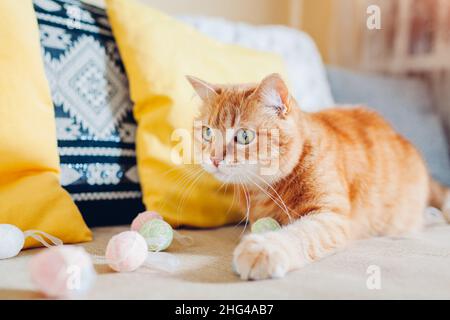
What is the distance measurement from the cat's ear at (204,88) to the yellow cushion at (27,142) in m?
0.39

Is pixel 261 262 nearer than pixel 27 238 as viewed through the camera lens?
Yes

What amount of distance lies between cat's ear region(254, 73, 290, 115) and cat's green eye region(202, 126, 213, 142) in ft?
0.56

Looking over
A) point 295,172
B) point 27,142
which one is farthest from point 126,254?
point 295,172

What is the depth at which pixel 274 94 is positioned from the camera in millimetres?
1070

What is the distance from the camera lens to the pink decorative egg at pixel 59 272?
700 mm

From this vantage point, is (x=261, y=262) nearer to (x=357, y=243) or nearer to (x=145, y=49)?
(x=357, y=243)

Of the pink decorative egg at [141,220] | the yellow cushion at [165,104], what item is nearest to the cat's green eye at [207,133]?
→ the yellow cushion at [165,104]

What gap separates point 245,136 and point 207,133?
141 millimetres

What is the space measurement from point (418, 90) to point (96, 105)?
1.57 metres

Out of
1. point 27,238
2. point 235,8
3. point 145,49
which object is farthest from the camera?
point 235,8

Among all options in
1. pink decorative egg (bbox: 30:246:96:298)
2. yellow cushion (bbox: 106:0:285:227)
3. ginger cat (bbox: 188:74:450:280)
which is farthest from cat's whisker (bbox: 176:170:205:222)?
pink decorative egg (bbox: 30:246:96:298)
